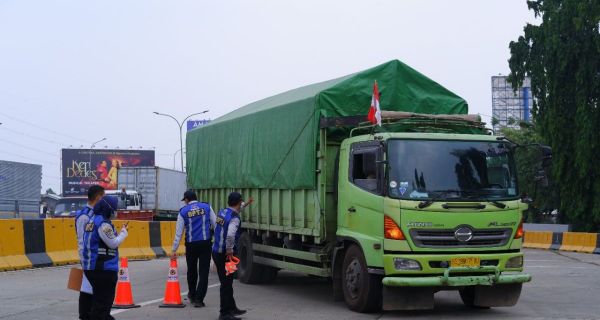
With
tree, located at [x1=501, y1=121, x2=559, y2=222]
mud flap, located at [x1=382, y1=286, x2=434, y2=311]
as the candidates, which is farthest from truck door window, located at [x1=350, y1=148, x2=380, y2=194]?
tree, located at [x1=501, y1=121, x2=559, y2=222]

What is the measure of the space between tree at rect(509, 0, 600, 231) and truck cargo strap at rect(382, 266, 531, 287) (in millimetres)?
26129

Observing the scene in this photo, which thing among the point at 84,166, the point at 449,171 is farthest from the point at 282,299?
the point at 84,166

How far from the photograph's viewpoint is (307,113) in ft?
40.8

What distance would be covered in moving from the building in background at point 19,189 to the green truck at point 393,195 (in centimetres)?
2960

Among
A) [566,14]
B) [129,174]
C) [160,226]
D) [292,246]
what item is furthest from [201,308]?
[129,174]

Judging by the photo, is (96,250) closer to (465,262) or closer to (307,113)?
(465,262)

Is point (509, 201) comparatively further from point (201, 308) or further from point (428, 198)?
point (201, 308)

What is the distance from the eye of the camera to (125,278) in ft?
38.5

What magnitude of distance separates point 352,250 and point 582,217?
2858 cm

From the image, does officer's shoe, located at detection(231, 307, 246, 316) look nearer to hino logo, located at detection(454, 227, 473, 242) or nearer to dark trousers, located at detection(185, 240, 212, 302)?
dark trousers, located at detection(185, 240, 212, 302)

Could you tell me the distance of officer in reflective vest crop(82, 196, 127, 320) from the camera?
8.09 m

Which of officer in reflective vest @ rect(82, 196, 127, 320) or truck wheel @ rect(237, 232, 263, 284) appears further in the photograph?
truck wheel @ rect(237, 232, 263, 284)

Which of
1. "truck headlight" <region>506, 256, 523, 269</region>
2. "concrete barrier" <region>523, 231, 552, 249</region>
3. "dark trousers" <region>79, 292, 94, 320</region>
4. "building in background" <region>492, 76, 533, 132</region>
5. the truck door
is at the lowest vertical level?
"concrete barrier" <region>523, 231, 552, 249</region>

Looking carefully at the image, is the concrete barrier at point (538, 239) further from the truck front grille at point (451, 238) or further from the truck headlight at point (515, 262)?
the truck front grille at point (451, 238)
